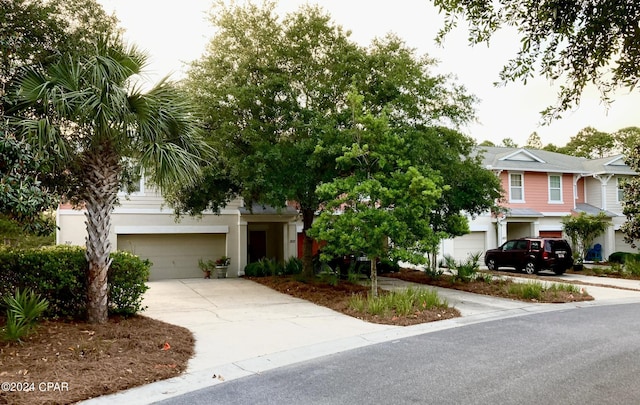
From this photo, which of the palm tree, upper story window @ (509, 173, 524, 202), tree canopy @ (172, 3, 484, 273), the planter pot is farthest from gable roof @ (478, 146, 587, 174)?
the palm tree

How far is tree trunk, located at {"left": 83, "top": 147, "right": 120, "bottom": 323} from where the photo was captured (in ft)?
27.9

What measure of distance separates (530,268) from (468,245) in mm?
5249

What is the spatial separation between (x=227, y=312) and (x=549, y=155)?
26.8 meters

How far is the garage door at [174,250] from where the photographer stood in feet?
63.1

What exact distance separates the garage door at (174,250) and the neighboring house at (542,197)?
1239 centimetres

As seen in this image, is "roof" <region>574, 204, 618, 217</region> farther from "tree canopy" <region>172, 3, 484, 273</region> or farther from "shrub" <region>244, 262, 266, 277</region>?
"shrub" <region>244, 262, 266, 277</region>

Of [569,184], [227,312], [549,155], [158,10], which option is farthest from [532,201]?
[158,10]

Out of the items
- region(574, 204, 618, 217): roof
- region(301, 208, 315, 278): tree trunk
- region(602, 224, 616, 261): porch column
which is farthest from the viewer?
region(602, 224, 616, 261): porch column

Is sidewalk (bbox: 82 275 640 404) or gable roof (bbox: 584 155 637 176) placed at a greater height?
gable roof (bbox: 584 155 637 176)

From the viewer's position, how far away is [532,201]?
87.4ft

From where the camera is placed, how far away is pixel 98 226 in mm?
8602

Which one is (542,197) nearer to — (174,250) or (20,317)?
(174,250)

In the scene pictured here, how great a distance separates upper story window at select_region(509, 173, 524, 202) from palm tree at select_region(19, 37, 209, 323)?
21.6m

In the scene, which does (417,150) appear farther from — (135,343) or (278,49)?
(135,343)
